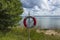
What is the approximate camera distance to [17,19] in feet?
75.3

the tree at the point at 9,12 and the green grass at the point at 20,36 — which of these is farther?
the tree at the point at 9,12

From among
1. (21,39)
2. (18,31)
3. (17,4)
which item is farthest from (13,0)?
(21,39)

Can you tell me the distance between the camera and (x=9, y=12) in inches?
857

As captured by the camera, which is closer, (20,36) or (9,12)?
(20,36)

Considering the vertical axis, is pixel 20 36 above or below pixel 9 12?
below

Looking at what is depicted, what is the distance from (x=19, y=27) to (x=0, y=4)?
4.49 metres

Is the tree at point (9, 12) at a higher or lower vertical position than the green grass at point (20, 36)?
higher

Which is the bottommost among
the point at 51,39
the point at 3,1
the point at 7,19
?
the point at 51,39

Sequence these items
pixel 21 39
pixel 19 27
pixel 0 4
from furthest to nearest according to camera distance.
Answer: pixel 19 27 < pixel 0 4 < pixel 21 39

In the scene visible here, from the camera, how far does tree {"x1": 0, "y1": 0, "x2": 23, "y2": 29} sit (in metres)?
21.5

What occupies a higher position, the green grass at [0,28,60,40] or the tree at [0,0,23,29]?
the tree at [0,0,23,29]

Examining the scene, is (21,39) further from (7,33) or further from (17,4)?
(17,4)

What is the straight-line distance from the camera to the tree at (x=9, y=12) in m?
21.5

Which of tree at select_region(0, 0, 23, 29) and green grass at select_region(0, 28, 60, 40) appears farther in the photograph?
tree at select_region(0, 0, 23, 29)
